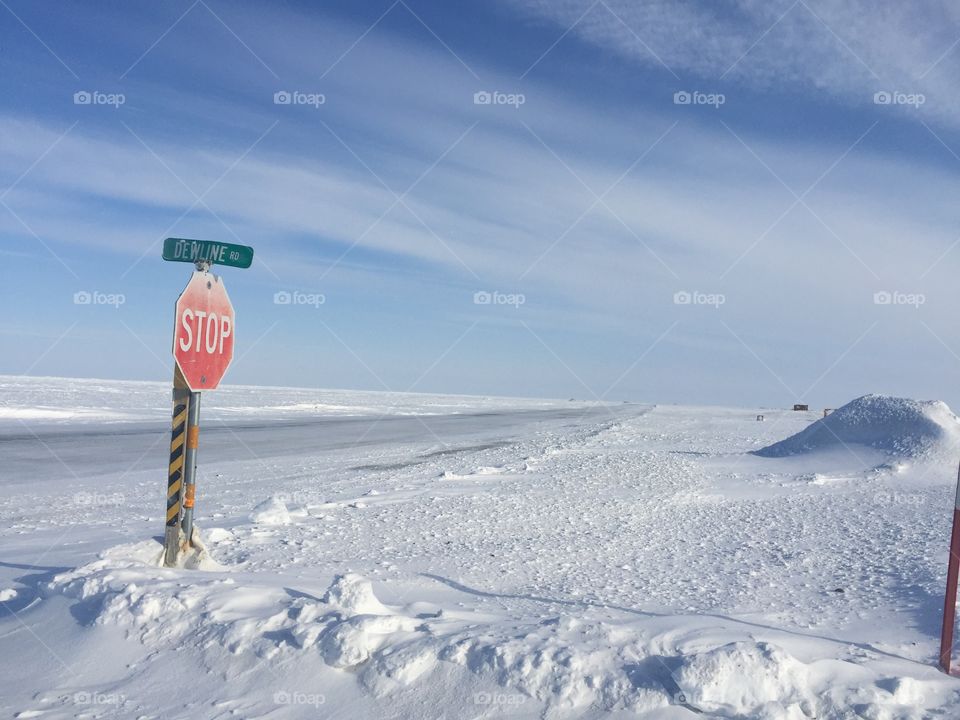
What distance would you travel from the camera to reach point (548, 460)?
54.4 feet

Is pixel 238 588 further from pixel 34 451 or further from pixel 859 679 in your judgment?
pixel 34 451

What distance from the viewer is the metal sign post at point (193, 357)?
571cm

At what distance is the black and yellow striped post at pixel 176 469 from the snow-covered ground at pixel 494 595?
230 mm

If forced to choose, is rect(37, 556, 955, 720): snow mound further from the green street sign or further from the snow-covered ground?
the green street sign

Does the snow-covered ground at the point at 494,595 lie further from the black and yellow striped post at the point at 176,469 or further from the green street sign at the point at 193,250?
the green street sign at the point at 193,250

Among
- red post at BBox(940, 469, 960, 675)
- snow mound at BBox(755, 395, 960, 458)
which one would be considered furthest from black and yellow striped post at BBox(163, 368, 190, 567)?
snow mound at BBox(755, 395, 960, 458)

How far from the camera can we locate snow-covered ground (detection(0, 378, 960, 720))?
151 inches

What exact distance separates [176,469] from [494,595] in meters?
2.88

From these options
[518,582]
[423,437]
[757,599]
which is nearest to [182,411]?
[518,582]

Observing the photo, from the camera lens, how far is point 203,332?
5801 mm

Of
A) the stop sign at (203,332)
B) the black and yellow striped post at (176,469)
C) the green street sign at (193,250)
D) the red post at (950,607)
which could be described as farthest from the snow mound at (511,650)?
the green street sign at (193,250)

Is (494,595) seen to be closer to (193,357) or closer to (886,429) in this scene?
(193,357)

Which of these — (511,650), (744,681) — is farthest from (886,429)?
(511,650)

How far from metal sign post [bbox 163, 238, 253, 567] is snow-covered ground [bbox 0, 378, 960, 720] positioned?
17.2 inches
